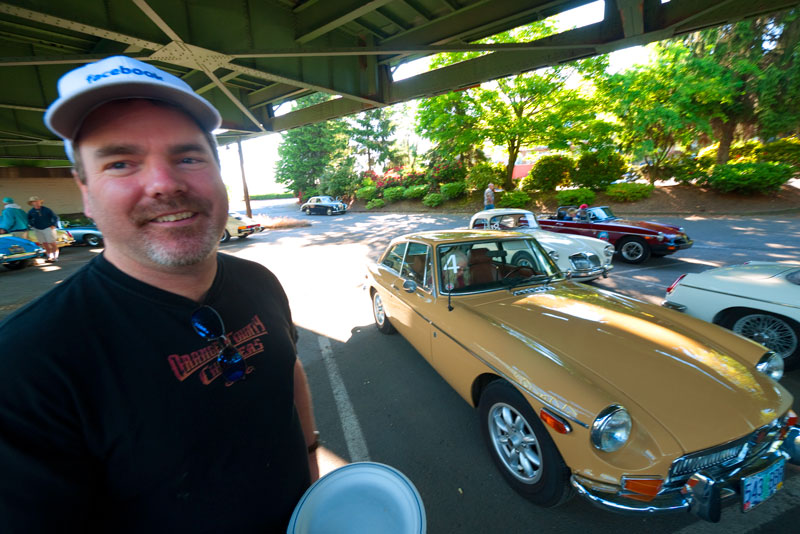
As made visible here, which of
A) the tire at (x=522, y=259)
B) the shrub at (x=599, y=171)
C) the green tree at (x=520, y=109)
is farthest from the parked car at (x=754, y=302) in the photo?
the shrub at (x=599, y=171)

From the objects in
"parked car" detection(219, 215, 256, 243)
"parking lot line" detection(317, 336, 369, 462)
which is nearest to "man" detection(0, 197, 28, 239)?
"parked car" detection(219, 215, 256, 243)

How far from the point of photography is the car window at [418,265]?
3.44 meters

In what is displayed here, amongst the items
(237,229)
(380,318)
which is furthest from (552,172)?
(380,318)

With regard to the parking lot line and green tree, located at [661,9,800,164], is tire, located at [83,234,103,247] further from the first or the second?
Result: green tree, located at [661,9,800,164]

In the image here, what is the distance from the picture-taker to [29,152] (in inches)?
477

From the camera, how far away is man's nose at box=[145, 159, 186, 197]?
978mm

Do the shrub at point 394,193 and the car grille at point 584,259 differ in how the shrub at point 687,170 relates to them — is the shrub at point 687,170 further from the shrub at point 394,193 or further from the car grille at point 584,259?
the shrub at point 394,193

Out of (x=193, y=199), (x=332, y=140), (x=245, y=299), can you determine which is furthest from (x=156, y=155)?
(x=332, y=140)

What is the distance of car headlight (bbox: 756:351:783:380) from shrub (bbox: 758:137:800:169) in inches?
827

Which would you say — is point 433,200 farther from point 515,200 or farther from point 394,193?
point 515,200

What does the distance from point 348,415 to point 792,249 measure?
1130cm

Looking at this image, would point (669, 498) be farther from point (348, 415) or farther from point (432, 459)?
point (348, 415)

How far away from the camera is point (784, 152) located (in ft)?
51.6

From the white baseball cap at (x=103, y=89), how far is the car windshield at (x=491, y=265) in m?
2.62
